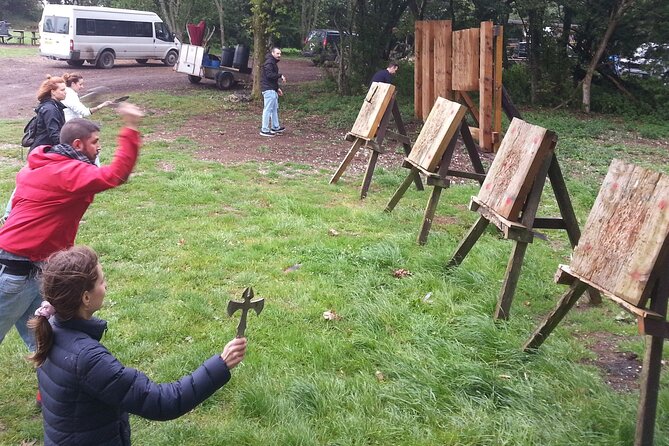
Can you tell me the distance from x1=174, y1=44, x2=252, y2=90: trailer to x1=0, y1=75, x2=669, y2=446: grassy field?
14.1 m

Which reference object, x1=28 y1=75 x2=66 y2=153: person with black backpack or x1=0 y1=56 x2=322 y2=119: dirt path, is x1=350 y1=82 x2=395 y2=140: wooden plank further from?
x1=0 y1=56 x2=322 y2=119: dirt path

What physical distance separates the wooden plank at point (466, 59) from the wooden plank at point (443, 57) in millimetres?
372

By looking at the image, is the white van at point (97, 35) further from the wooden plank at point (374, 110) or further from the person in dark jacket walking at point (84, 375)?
the person in dark jacket walking at point (84, 375)

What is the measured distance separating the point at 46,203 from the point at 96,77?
22.4 m

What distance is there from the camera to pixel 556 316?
13.8ft

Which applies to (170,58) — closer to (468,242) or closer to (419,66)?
(419,66)

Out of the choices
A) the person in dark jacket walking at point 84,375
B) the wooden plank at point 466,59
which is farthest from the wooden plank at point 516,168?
the person in dark jacket walking at point 84,375

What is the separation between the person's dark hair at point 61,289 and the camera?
241cm

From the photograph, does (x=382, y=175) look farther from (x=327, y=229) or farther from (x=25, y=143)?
(x=25, y=143)

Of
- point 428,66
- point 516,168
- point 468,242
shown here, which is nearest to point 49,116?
point 468,242

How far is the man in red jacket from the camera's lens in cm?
346

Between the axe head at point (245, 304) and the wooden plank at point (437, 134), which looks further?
the wooden plank at point (437, 134)

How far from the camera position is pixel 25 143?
645 centimetres

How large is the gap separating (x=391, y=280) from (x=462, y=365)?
1783 mm
